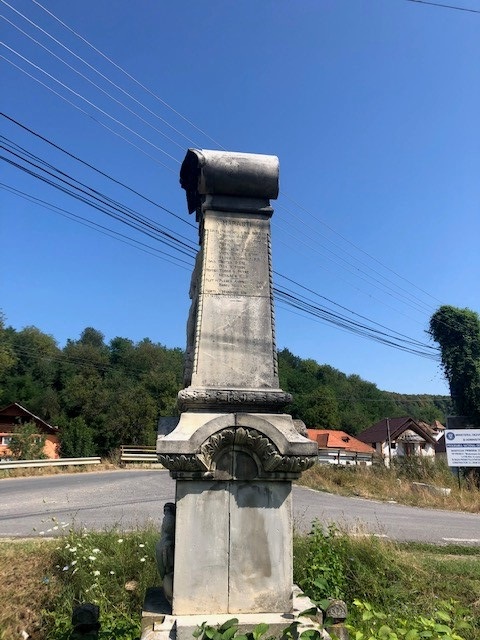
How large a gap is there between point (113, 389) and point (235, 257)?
193ft

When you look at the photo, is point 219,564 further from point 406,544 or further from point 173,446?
point 406,544

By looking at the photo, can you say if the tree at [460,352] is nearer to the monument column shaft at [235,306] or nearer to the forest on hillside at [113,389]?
the forest on hillside at [113,389]

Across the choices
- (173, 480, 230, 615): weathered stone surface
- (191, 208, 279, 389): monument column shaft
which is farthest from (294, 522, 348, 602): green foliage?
(191, 208, 279, 389): monument column shaft

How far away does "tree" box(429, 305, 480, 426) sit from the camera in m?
22.0

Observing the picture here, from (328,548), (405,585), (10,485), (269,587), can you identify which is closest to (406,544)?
(405,585)

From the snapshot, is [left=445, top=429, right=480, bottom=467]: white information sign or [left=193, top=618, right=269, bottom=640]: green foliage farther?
[left=445, top=429, right=480, bottom=467]: white information sign

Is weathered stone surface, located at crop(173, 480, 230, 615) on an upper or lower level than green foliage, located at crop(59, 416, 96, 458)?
lower

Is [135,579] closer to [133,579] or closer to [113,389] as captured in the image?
[133,579]

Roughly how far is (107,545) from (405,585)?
342 centimetres

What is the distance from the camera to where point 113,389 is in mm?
60594

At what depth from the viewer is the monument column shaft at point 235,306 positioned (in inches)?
163

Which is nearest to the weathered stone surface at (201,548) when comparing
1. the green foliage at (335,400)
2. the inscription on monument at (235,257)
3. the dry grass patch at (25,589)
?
the inscription on monument at (235,257)

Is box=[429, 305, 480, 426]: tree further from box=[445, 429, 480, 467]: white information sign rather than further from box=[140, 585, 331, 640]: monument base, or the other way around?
box=[140, 585, 331, 640]: monument base

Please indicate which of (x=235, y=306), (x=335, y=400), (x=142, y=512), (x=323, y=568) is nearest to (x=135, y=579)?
Result: (x=323, y=568)
